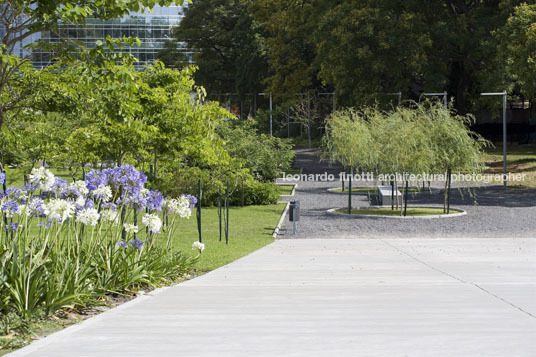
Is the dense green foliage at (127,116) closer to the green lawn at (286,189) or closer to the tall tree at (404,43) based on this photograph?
the green lawn at (286,189)

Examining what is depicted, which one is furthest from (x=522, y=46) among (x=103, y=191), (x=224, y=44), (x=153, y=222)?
(x=224, y=44)

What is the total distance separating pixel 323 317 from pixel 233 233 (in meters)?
14.4

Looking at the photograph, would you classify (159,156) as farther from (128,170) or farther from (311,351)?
(311,351)

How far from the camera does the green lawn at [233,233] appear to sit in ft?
46.7

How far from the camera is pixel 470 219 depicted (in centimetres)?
2403

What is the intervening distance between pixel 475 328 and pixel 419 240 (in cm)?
1183

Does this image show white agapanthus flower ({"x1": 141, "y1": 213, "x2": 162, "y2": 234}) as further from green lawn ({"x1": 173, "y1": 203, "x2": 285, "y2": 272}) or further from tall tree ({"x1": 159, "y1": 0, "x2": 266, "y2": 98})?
tall tree ({"x1": 159, "y1": 0, "x2": 266, "y2": 98})

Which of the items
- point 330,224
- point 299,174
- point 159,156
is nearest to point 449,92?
point 299,174

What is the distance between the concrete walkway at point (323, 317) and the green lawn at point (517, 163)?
2889 cm

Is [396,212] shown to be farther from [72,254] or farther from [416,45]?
[416,45]

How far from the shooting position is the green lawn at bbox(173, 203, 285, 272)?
14.2 m

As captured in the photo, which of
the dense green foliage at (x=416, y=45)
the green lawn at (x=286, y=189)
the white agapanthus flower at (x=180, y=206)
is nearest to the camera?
the white agapanthus flower at (x=180, y=206)

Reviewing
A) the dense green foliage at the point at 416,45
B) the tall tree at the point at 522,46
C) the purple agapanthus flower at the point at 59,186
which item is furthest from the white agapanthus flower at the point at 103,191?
the dense green foliage at the point at 416,45

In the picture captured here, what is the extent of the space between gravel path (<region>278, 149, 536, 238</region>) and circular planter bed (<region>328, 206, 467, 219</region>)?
441 millimetres
